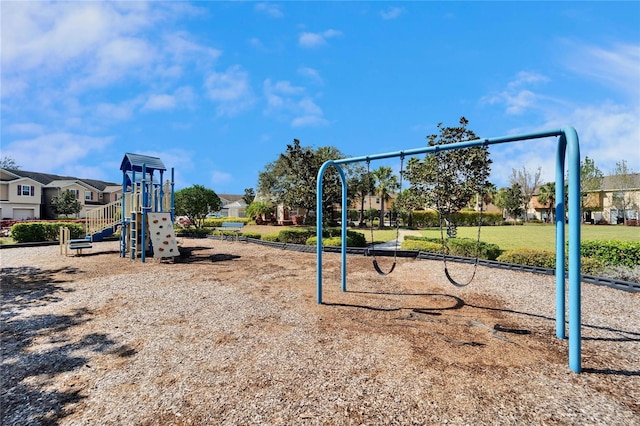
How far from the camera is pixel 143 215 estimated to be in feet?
38.1

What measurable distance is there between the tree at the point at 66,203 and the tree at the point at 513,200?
183ft

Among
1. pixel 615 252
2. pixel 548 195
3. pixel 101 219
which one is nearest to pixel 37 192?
pixel 101 219

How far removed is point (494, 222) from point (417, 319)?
4514 centimetres

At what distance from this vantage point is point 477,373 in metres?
3.50

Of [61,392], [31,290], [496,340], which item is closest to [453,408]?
[496,340]

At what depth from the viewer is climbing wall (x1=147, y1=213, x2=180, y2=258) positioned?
37.1 feet

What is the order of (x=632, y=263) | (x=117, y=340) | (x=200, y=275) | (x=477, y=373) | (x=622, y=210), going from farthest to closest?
(x=622, y=210) < (x=200, y=275) < (x=632, y=263) < (x=117, y=340) < (x=477, y=373)

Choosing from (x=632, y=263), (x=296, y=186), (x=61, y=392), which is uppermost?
(x=296, y=186)

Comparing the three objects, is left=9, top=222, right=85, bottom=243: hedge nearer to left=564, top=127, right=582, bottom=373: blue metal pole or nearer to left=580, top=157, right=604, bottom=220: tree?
left=564, top=127, right=582, bottom=373: blue metal pole

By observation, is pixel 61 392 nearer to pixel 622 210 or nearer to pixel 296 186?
pixel 296 186

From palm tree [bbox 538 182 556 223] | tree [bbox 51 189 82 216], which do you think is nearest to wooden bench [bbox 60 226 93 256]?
tree [bbox 51 189 82 216]

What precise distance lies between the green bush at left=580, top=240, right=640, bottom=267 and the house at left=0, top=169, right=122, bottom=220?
124 feet

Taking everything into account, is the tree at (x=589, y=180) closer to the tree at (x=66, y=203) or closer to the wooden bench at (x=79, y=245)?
the wooden bench at (x=79, y=245)

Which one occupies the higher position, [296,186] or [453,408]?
[296,186]
